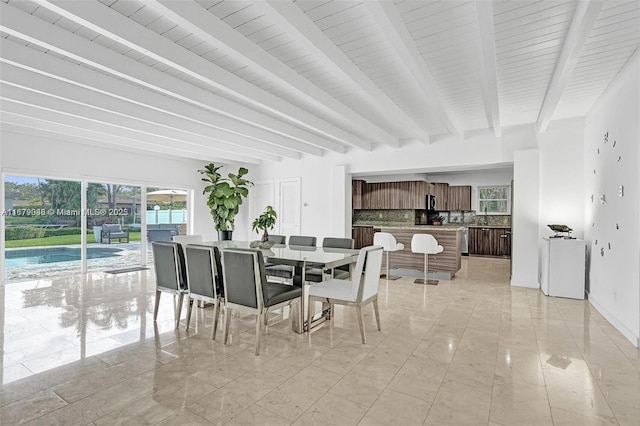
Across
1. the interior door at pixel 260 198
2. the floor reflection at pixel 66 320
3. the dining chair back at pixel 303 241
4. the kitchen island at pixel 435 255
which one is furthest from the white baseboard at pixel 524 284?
the interior door at pixel 260 198

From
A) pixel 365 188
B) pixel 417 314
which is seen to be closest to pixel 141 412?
pixel 417 314

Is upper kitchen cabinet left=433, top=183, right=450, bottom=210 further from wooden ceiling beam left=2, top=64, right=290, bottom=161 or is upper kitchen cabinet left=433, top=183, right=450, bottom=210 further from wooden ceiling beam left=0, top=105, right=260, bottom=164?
wooden ceiling beam left=0, top=105, right=260, bottom=164

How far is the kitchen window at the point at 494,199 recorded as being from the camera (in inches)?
381

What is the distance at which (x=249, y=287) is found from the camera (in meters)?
2.96

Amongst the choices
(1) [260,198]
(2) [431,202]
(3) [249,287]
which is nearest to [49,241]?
(1) [260,198]

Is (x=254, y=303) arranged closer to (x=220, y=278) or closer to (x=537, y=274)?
(x=220, y=278)

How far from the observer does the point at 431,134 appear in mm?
Answer: 6582

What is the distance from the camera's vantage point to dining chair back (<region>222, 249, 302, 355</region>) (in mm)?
2896

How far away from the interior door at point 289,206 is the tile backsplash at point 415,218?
250 cm

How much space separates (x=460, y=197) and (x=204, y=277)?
880 cm

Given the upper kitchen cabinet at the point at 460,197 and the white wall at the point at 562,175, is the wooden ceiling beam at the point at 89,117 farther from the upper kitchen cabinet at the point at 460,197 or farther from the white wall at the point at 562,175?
the upper kitchen cabinet at the point at 460,197

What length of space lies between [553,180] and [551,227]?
0.88 meters

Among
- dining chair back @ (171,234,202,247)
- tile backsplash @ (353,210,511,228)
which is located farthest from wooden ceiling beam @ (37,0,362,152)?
tile backsplash @ (353,210,511,228)

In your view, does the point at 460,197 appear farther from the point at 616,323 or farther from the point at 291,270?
the point at 291,270
